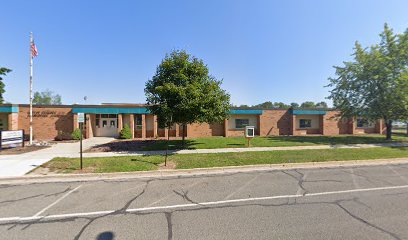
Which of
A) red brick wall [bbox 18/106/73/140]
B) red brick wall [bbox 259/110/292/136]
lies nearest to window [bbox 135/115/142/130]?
red brick wall [bbox 18/106/73/140]

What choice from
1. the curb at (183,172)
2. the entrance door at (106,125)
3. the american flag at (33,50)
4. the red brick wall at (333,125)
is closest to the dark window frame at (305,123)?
the red brick wall at (333,125)

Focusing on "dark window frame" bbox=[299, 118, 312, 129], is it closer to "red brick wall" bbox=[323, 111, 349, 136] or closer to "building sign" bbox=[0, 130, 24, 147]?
"red brick wall" bbox=[323, 111, 349, 136]

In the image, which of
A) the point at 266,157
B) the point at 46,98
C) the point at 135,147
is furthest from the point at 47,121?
the point at 46,98

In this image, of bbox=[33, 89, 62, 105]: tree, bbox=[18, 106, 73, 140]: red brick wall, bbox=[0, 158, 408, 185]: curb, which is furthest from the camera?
bbox=[33, 89, 62, 105]: tree

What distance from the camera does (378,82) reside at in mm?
19406

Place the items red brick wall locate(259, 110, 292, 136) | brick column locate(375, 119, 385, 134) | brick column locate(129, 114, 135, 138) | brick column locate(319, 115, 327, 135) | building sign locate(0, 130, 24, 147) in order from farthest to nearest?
brick column locate(375, 119, 385, 134) < brick column locate(319, 115, 327, 135) < red brick wall locate(259, 110, 292, 136) < brick column locate(129, 114, 135, 138) < building sign locate(0, 130, 24, 147)

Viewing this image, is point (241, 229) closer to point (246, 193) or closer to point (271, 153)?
point (246, 193)

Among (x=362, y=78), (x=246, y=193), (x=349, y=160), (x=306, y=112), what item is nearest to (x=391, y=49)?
(x=362, y=78)

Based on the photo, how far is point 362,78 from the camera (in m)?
20.1

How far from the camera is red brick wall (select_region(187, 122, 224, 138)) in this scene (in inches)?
964

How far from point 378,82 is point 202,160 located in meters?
18.9

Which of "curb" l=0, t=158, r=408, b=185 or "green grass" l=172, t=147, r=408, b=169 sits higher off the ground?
"green grass" l=172, t=147, r=408, b=169

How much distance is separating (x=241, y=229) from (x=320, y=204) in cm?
266

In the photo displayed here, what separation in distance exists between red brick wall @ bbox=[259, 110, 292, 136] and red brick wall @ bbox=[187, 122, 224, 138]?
526 cm
